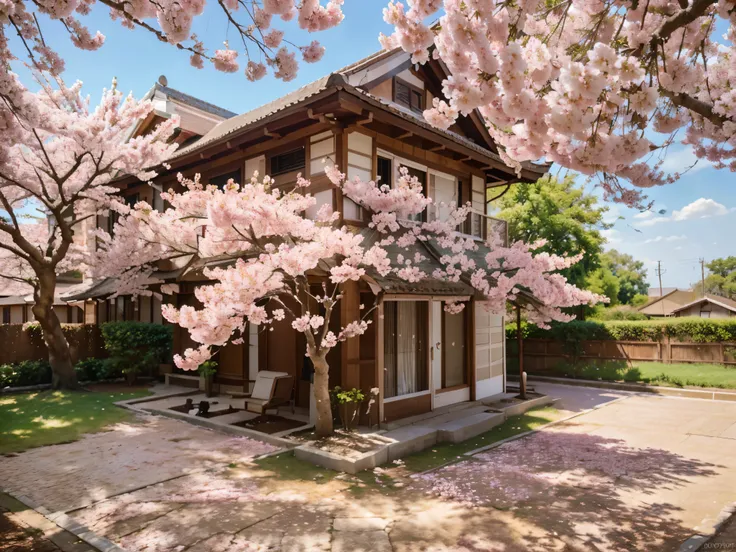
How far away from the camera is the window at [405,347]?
10383 mm

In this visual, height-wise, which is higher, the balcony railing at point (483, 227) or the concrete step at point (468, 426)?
the balcony railing at point (483, 227)

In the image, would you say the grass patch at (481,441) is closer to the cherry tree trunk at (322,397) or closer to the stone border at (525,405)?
the stone border at (525,405)

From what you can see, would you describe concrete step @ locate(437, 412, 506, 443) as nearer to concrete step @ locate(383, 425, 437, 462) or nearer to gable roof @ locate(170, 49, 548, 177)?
concrete step @ locate(383, 425, 437, 462)

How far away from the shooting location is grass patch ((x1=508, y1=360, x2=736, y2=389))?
1451 centimetres

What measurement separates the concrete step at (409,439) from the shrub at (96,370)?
10934 mm

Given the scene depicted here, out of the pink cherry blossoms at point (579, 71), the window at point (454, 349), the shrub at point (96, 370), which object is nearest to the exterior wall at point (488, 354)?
the window at point (454, 349)

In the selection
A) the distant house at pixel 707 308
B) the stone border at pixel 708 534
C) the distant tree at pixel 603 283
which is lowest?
the stone border at pixel 708 534

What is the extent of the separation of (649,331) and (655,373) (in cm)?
188

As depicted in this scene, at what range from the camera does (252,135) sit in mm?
11055

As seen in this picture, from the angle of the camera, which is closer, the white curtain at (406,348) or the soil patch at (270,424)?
the soil patch at (270,424)

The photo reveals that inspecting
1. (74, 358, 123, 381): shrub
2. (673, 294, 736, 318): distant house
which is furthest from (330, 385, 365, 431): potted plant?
(673, 294, 736, 318): distant house

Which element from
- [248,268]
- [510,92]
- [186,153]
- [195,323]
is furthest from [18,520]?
[186,153]

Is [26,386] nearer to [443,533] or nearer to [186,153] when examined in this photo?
[186,153]

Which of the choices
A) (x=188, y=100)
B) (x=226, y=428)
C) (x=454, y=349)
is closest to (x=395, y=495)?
(x=226, y=428)
